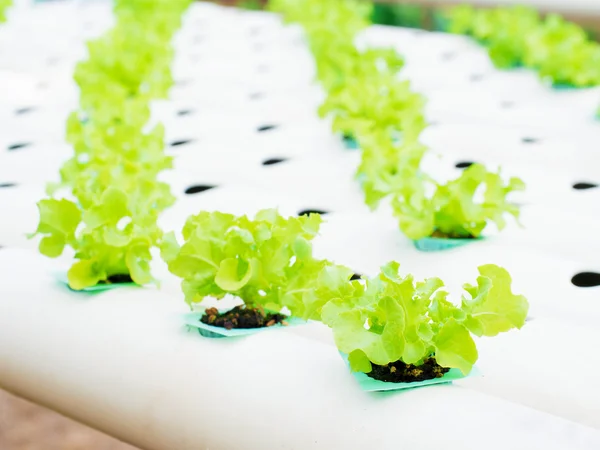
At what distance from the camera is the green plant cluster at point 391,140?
5.41ft

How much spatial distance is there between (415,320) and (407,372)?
81 millimetres

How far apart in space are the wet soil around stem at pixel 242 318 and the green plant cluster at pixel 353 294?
0.05m

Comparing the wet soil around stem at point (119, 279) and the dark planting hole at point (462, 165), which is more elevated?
the wet soil around stem at point (119, 279)

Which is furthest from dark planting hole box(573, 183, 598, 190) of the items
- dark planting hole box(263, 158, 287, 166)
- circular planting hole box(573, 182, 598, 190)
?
dark planting hole box(263, 158, 287, 166)

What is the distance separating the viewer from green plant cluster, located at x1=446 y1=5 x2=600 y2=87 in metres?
3.11

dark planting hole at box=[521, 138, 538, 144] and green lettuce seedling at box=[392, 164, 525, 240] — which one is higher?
green lettuce seedling at box=[392, 164, 525, 240]

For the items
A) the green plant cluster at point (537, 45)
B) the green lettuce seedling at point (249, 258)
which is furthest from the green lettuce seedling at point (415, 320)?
the green plant cluster at point (537, 45)

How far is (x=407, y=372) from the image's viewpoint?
114cm

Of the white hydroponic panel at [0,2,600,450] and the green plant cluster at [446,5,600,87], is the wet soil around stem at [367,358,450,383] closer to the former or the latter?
the white hydroponic panel at [0,2,600,450]

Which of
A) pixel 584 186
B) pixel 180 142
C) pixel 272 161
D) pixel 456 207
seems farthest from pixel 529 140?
pixel 180 142

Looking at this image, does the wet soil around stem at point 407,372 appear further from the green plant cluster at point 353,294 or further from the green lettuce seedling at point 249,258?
the green lettuce seedling at point 249,258

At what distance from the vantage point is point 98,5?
5965mm

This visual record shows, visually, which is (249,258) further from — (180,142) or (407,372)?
(180,142)

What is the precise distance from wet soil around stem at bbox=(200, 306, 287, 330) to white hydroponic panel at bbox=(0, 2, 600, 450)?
0.14ft
